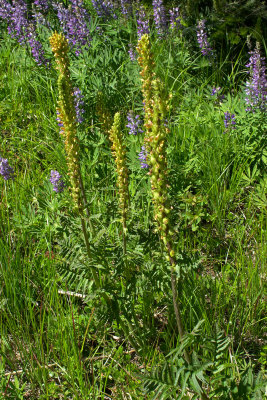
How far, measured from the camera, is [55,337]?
87.7 inches

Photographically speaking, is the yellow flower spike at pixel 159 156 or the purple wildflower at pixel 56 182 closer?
the yellow flower spike at pixel 159 156

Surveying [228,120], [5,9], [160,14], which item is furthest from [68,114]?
[5,9]

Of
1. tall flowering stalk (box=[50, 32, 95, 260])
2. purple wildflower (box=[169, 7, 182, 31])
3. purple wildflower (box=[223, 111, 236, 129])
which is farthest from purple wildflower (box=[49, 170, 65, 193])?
purple wildflower (box=[169, 7, 182, 31])

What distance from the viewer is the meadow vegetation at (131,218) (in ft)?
5.97

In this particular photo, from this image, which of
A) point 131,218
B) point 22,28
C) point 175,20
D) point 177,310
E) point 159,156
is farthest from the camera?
point 22,28

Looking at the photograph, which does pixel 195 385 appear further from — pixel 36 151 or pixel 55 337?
pixel 36 151

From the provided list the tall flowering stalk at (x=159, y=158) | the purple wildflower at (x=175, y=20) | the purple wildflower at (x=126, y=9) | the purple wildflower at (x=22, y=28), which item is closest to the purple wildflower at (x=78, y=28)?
the purple wildflower at (x=22, y=28)

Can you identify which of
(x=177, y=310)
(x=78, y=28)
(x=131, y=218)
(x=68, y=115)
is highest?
(x=78, y=28)

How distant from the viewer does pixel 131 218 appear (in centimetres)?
233

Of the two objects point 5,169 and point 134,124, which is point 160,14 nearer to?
point 134,124

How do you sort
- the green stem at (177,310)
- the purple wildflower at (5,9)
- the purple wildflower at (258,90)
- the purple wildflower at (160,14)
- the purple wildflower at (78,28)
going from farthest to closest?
the purple wildflower at (5,9) < the purple wildflower at (160,14) < the purple wildflower at (78,28) < the purple wildflower at (258,90) < the green stem at (177,310)

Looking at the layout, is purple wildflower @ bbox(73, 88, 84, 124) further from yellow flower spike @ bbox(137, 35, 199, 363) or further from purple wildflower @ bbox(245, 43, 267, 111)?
yellow flower spike @ bbox(137, 35, 199, 363)

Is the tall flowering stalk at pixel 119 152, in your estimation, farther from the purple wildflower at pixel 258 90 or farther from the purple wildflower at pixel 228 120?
the purple wildflower at pixel 258 90

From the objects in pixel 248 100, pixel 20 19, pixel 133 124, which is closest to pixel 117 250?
pixel 133 124
